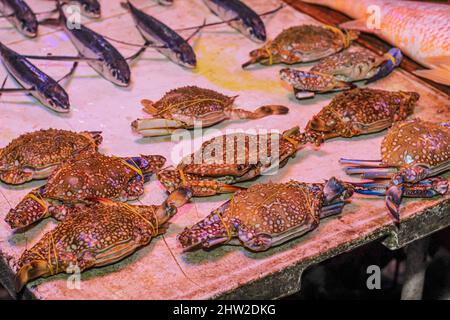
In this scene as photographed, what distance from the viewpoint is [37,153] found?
348 cm

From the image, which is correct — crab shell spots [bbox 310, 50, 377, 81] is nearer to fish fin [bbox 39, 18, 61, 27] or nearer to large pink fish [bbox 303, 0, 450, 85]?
large pink fish [bbox 303, 0, 450, 85]

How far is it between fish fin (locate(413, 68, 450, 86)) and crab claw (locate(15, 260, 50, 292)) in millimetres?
2464

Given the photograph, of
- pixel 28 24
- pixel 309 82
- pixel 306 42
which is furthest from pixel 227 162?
pixel 28 24

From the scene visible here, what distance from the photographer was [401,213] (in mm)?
3311

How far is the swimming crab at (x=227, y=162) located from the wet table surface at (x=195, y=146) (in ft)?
0.32

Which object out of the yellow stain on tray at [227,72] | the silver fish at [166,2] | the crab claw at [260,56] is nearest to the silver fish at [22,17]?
the silver fish at [166,2]

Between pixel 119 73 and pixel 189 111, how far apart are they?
2.12 ft

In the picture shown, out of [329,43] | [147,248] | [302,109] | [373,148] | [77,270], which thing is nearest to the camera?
[77,270]

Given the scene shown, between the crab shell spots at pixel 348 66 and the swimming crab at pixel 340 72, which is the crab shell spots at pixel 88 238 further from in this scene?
the crab shell spots at pixel 348 66

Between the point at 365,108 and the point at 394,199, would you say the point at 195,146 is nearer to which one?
the point at 365,108

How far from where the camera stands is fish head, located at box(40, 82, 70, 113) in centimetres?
402

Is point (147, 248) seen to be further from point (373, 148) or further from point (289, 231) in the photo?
point (373, 148)

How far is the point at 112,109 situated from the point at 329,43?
4.61 ft
